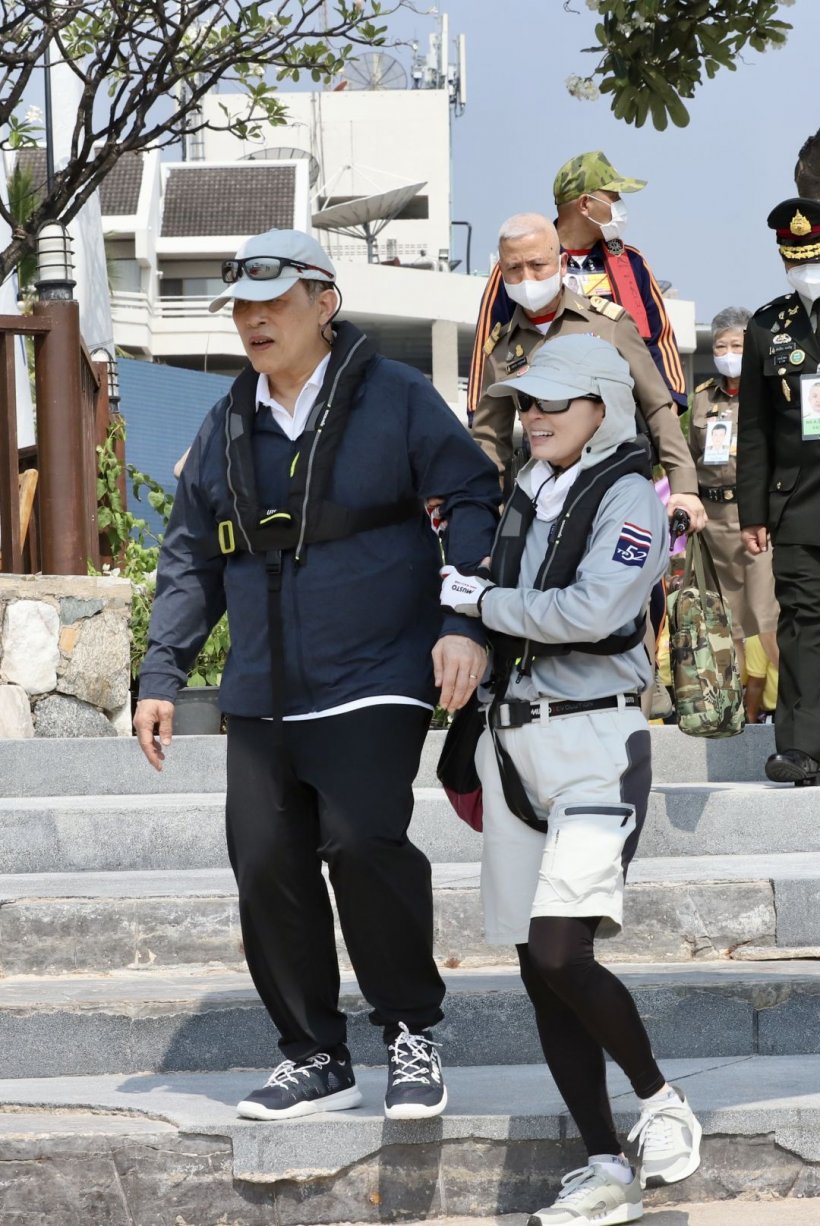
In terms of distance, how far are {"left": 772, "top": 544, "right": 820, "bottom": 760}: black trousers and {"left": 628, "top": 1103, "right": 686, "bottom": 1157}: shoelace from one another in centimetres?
275

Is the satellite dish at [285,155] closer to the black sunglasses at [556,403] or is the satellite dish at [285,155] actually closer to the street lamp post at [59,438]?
the street lamp post at [59,438]

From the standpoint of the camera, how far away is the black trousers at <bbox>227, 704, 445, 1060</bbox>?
3553 millimetres

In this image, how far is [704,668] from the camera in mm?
5500

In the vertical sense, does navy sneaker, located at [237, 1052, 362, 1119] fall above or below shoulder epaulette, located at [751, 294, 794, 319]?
below

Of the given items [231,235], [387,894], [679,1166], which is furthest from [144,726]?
[231,235]

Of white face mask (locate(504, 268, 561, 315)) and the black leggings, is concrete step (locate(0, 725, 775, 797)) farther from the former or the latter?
the black leggings

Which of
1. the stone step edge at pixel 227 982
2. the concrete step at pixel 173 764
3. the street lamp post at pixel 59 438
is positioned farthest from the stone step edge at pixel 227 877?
the street lamp post at pixel 59 438

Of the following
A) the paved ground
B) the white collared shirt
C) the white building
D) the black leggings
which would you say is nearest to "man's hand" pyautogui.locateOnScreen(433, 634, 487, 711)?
the black leggings

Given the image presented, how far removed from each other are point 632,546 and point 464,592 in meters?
0.36

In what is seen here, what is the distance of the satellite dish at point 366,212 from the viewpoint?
47.2 metres

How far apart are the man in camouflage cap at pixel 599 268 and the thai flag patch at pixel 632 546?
81.6 inches

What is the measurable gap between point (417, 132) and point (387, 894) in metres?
56.8

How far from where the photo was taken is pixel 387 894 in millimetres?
3561

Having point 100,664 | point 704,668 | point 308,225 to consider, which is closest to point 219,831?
point 704,668
